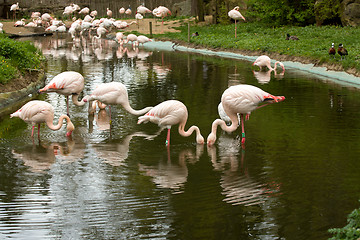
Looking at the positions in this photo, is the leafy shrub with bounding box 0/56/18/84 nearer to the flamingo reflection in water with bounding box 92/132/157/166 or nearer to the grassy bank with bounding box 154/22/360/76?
the flamingo reflection in water with bounding box 92/132/157/166

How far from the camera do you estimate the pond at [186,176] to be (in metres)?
5.90

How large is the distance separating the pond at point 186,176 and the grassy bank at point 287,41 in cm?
444

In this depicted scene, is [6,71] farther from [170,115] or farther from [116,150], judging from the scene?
[170,115]

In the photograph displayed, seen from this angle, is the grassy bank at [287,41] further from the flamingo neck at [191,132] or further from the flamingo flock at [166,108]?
the flamingo neck at [191,132]

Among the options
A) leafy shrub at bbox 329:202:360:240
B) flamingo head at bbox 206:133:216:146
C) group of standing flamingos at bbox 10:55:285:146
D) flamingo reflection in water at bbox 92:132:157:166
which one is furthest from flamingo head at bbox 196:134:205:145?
leafy shrub at bbox 329:202:360:240

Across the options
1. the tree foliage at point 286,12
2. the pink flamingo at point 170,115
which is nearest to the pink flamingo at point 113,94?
the pink flamingo at point 170,115

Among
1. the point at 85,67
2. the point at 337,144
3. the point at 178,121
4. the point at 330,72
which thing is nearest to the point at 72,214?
the point at 178,121

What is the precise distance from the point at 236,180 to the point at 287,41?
623 inches

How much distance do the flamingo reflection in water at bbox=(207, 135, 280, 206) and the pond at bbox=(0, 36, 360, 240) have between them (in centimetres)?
2

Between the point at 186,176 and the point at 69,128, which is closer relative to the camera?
the point at 186,176

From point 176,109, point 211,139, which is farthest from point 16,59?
point 211,139

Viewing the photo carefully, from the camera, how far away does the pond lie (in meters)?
5.90

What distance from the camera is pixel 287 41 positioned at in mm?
22141

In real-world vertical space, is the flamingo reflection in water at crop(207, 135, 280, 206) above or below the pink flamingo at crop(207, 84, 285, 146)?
below
